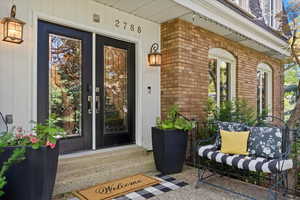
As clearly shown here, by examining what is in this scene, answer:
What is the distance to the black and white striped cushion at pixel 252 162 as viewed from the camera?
1989 mm

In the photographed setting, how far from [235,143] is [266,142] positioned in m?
0.35

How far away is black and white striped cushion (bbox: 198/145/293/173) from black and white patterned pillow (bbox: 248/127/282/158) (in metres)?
0.15

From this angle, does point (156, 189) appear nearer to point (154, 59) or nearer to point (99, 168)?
point (99, 168)

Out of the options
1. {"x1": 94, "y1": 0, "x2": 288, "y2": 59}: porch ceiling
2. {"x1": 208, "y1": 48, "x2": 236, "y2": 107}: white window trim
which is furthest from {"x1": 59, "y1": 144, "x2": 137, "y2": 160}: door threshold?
{"x1": 208, "y1": 48, "x2": 236, "y2": 107}: white window trim

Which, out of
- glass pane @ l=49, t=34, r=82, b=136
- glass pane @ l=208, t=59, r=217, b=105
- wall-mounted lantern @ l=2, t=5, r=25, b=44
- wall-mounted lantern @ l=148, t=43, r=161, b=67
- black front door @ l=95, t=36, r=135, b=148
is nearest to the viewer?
wall-mounted lantern @ l=2, t=5, r=25, b=44

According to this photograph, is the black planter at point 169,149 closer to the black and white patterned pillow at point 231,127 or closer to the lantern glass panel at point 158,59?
the black and white patterned pillow at point 231,127

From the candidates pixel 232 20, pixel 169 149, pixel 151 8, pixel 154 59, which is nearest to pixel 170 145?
pixel 169 149

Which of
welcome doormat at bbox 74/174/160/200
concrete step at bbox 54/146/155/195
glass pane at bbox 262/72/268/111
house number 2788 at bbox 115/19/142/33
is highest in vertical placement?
house number 2788 at bbox 115/19/142/33

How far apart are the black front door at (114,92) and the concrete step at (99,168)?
33 cm

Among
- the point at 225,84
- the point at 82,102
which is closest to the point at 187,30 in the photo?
the point at 225,84

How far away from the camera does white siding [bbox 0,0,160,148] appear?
246 cm

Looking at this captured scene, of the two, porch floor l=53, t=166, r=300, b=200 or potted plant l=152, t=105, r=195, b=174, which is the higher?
potted plant l=152, t=105, r=195, b=174

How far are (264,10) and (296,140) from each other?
509 cm

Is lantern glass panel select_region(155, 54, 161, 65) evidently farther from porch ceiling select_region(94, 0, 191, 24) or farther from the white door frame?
porch ceiling select_region(94, 0, 191, 24)
